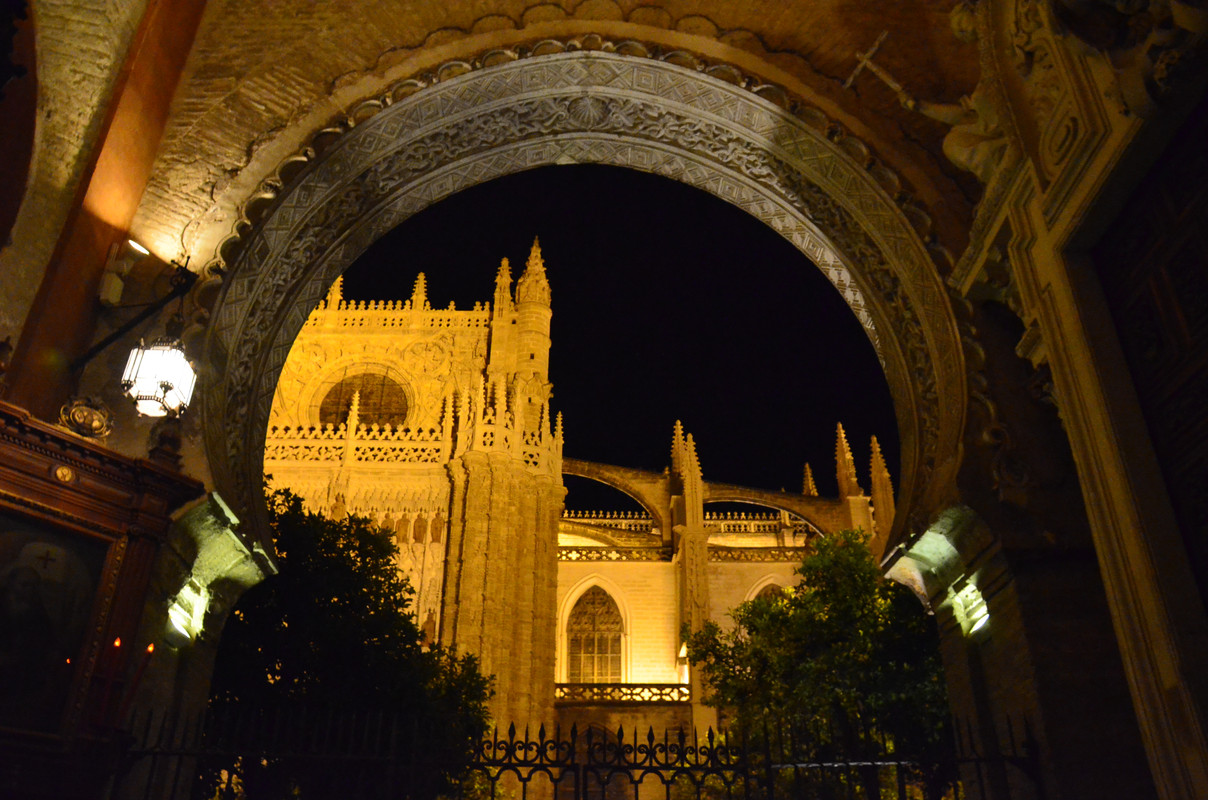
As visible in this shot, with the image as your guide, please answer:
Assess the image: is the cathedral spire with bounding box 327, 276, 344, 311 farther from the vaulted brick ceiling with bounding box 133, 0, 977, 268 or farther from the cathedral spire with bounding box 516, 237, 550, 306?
the vaulted brick ceiling with bounding box 133, 0, 977, 268

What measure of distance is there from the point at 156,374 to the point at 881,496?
35477mm

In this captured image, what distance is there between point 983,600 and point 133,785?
19.8 feet

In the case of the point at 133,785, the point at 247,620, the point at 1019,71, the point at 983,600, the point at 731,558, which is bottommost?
the point at 133,785

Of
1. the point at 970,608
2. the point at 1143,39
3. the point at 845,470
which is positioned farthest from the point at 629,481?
the point at 1143,39

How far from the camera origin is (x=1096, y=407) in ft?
17.2

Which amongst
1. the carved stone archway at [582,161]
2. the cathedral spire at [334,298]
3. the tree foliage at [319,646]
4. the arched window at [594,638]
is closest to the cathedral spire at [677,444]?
the arched window at [594,638]

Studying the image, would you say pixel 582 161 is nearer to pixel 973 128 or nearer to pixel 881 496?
pixel 973 128

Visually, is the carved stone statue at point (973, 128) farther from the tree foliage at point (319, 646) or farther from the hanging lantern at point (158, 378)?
the tree foliage at point (319, 646)

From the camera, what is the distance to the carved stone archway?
25.3 feet

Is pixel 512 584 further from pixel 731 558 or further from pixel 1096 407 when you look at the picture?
pixel 1096 407

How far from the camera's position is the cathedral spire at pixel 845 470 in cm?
4159

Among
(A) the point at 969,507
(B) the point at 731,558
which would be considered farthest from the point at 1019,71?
(B) the point at 731,558

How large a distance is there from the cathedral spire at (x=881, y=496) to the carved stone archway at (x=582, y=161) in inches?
1198

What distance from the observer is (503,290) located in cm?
3747
